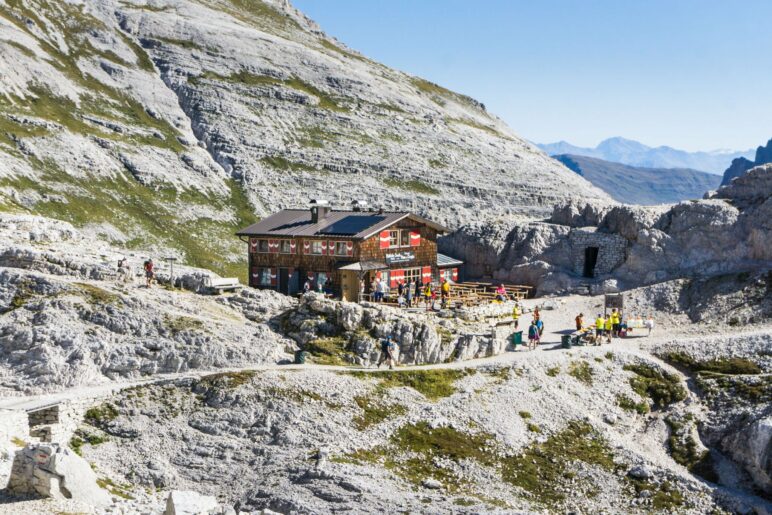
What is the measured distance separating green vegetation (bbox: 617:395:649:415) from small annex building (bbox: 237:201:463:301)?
26.4 metres

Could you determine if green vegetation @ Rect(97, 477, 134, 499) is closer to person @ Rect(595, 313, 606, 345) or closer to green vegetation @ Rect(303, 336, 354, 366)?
green vegetation @ Rect(303, 336, 354, 366)

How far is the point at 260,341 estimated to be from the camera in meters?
60.7

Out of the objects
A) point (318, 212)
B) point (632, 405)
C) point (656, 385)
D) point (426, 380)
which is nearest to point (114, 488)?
point (426, 380)

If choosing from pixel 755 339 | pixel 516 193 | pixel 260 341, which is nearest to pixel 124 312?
pixel 260 341

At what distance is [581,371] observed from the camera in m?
63.1

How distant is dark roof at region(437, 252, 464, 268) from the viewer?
90.7 meters

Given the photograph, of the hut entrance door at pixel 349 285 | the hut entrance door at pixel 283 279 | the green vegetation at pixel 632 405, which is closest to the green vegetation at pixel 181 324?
the hut entrance door at pixel 349 285

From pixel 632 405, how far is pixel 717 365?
28.3 feet

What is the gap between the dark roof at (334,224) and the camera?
268 feet

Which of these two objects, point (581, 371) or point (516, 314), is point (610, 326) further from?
point (581, 371)

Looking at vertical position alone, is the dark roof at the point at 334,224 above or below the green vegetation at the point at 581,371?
above

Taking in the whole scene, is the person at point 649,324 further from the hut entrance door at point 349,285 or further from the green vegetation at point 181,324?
the green vegetation at point 181,324

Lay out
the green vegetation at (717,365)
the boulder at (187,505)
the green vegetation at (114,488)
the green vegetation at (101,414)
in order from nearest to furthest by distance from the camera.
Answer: the boulder at (187,505) < the green vegetation at (114,488) < the green vegetation at (101,414) < the green vegetation at (717,365)

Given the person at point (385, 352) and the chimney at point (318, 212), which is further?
the chimney at point (318, 212)
